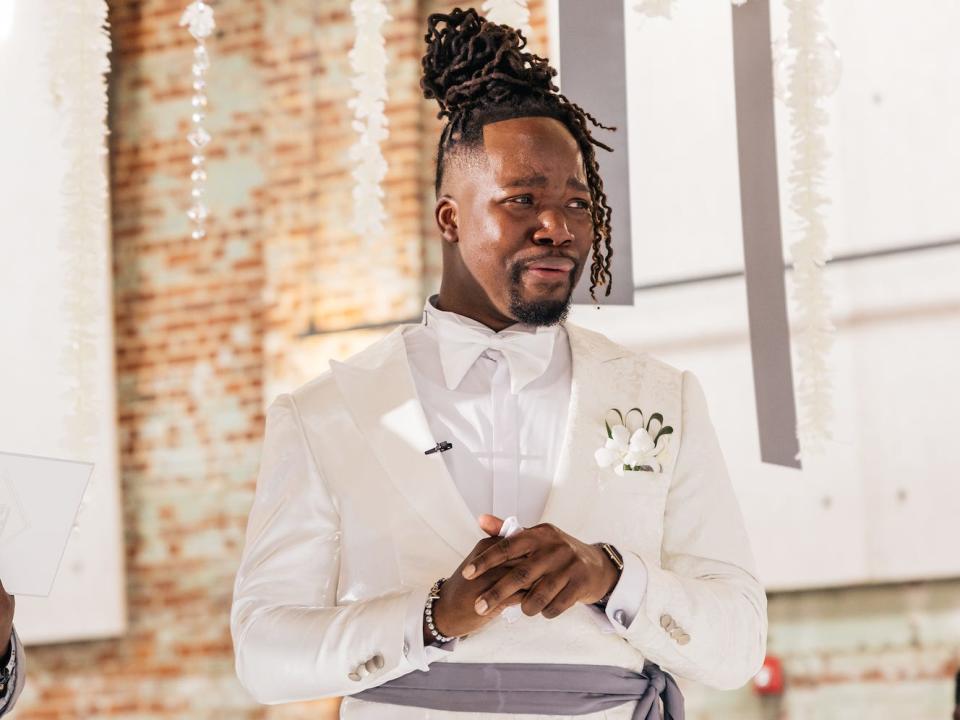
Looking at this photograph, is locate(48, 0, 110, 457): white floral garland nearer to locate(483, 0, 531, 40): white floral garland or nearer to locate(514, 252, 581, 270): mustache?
locate(483, 0, 531, 40): white floral garland

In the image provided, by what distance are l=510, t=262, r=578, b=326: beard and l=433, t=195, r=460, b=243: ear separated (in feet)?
0.68

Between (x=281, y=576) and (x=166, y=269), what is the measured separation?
147 inches

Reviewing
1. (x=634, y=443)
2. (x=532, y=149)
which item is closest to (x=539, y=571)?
(x=634, y=443)

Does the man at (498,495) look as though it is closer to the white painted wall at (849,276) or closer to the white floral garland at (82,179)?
the white floral garland at (82,179)

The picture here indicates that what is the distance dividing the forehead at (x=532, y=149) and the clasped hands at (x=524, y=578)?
28.0 inches

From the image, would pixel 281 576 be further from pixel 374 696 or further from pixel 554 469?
pixel 554 469

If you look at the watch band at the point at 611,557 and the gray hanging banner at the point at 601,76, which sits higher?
the gray hanging banner at the point at 601,76

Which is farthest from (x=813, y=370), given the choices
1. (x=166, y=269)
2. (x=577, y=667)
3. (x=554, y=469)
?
(x=166, y=269)

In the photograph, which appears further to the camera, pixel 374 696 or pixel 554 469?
pixel 554 469

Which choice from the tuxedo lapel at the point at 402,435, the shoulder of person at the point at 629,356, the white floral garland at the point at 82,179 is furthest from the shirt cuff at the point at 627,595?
the white floral garland at the point at 82,179

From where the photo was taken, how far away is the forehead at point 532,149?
7.78 feet

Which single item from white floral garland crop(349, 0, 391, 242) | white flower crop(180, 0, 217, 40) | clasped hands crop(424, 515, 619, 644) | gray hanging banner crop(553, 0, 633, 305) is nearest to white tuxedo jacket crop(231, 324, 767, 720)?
clasped hands crop(424, 515, 619, 644)

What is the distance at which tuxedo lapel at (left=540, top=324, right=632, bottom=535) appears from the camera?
2223 millimetres

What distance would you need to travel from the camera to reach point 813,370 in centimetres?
323
